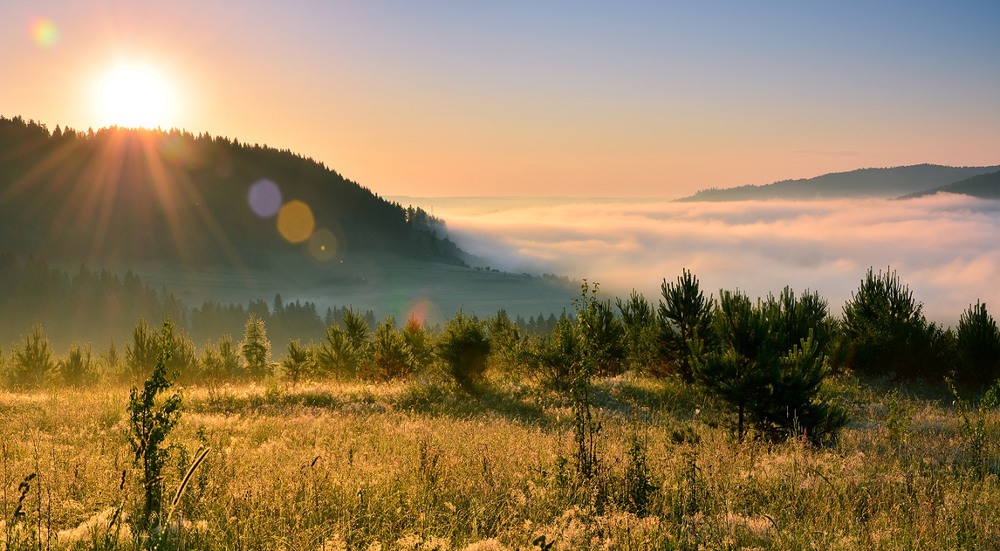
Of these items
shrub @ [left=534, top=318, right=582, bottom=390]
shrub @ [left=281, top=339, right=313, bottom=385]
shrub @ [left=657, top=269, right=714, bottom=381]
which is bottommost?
shrub @ [left=281, top=339, right=313, bottom=385]

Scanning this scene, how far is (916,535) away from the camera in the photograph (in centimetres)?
618

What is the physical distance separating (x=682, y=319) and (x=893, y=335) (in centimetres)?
1017

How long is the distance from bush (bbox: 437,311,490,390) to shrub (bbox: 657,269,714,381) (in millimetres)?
7366

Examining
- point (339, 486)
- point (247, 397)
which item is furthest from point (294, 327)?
point (339, 486)

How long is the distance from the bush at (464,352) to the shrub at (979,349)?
1935 centimetres

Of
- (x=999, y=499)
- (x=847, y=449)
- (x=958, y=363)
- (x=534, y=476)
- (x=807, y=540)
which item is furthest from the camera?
(x=958, y=363)

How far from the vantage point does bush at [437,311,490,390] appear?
961 inches

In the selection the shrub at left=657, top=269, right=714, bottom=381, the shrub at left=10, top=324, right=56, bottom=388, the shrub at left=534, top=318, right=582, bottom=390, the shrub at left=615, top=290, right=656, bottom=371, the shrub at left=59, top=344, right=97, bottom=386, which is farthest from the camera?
the shrub at left=59, top=344, right=97, bottom=386

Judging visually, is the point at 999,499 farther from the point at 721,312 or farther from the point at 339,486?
the point at 339,486

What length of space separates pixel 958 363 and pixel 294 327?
628ft

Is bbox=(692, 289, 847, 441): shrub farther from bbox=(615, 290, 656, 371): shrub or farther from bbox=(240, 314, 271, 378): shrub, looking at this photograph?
bbox=(240, 314, 271, 378): shrub

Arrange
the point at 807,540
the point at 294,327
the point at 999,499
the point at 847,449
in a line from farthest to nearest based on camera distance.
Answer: the point at 294,327, the point at 847,449, the point at 999,499, the point at 807,540

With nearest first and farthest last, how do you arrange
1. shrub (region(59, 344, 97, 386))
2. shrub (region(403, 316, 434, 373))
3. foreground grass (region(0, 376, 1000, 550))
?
foreground grass (region(0, 376, 1000, 550))
shrub (region(403, 316, 434, 373))
shrub (region(59, 344, 97, 386))

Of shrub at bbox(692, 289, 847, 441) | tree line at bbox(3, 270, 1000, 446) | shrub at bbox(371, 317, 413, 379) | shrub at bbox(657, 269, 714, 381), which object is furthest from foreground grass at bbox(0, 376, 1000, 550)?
shrub at bbox(371, 317, 413, 379)
